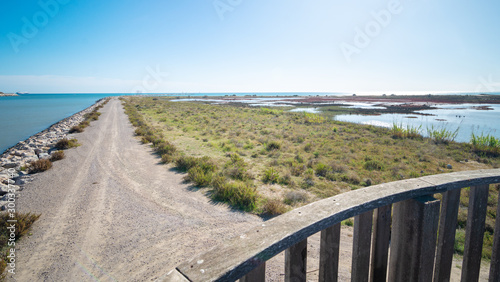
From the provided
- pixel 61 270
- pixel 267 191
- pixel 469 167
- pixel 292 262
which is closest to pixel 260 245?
pixel 292 262

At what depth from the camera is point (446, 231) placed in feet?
5.81

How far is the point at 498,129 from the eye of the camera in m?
21.3

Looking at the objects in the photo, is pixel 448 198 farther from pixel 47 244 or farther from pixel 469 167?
pixel 469 167

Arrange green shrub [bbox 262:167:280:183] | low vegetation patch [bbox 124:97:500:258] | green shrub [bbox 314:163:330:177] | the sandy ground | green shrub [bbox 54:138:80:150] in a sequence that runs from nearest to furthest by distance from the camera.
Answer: the sandy ground < low vegetation patch [bbox 124:97:500:258] < green shrub [bbox 262:167:280:183] < green shrub [bbox 314:163:330:177] < green shrub [bbox 54:138:80:150]

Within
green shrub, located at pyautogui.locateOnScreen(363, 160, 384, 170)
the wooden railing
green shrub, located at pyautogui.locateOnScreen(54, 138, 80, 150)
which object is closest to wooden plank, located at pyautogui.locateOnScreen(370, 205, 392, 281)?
the wooden railing

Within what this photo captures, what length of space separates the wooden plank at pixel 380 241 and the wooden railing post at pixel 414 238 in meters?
0.05

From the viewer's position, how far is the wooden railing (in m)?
1.11

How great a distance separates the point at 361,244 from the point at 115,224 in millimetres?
5432

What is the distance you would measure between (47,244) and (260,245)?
544cm

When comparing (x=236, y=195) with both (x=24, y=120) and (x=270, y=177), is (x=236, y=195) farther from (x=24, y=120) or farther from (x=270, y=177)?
(x=24, y=120)

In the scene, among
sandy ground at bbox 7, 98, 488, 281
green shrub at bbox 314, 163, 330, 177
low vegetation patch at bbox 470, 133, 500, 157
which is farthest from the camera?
low vegetation patch at bbox 470, 133, 500, 157

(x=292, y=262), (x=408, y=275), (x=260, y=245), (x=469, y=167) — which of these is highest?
(x=260, y=245)

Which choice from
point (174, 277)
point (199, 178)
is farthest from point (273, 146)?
point (174, 277)

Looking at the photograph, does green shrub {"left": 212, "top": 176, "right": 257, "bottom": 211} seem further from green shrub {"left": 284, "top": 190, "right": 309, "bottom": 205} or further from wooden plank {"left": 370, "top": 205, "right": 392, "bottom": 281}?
wooden plank {"left": 370, "top": 205, "right": 392, "bottom": 281}
